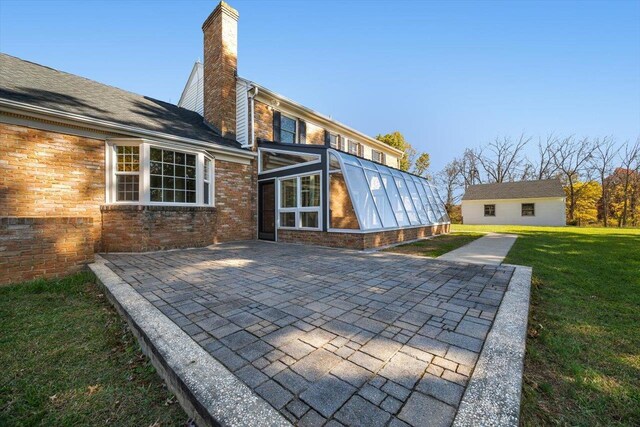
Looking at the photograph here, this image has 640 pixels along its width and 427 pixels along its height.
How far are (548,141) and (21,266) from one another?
139 feet

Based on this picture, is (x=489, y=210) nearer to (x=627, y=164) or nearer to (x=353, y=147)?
(x=627, y=164)

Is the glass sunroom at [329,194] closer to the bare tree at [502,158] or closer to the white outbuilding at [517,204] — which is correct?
the white outbuilding at [517,204]

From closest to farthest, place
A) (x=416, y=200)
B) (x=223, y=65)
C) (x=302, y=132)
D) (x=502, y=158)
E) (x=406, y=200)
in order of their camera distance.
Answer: (x=406, y=200), (x=223, y=65), (x=416, y=200), (x=302, y=132), (x=502, y=158)

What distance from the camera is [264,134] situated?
33.8 feet

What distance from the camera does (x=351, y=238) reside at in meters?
7.11

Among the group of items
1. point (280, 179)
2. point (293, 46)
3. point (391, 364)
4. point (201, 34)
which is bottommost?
point (391, 364)

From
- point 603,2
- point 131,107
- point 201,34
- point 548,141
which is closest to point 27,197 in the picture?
point 131,107

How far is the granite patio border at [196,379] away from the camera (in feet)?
4.37

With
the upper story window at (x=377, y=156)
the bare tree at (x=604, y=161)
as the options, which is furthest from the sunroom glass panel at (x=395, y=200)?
the bare tree at (x=604, y=161)

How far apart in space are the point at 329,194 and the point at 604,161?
36828 millimetres

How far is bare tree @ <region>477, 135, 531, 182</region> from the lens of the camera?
106 feet

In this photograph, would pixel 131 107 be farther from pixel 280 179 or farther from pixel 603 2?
pixel 603 2

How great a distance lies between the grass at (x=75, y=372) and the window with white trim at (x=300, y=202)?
5579 mm

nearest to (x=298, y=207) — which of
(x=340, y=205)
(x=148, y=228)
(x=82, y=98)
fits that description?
(x=340, y=205)
